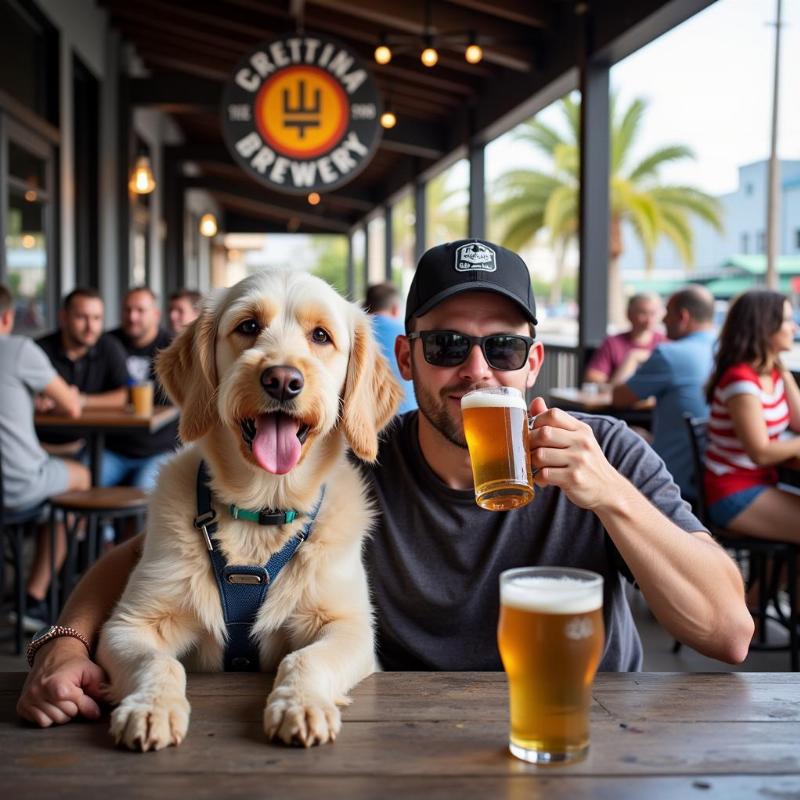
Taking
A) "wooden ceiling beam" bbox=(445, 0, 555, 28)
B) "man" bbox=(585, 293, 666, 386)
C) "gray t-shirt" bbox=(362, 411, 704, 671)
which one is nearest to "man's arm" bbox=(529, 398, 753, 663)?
"gray t-shirt" bbox=(362, 411, 704, 671)

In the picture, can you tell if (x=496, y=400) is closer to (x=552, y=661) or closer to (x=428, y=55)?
(x=552, y=661)

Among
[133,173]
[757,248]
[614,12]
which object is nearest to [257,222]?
[133,173]

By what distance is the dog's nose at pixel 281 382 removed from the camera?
67.3 inches

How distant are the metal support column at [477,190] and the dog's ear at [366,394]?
9.33m

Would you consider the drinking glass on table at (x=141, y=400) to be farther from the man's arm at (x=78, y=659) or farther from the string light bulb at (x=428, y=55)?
the string light bulb at (x=428, y=55)

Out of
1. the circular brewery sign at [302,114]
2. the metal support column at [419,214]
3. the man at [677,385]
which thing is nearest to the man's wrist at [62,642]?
the man at [677,385]

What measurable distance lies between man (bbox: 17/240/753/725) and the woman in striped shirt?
2484 millimetres

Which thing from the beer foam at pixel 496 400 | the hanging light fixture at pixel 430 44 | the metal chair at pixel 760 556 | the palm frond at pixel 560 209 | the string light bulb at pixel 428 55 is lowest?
the metal chair at pixel 760 556

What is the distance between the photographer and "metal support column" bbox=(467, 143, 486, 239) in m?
11.1

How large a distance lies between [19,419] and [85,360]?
5.14 ft

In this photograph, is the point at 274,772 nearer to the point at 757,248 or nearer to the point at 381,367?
the point at 381,367

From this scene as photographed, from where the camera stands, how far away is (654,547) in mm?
1676

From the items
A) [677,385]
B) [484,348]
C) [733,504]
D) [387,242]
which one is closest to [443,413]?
[484,348]

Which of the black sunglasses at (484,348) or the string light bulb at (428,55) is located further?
the string light bulb at (428,55)
